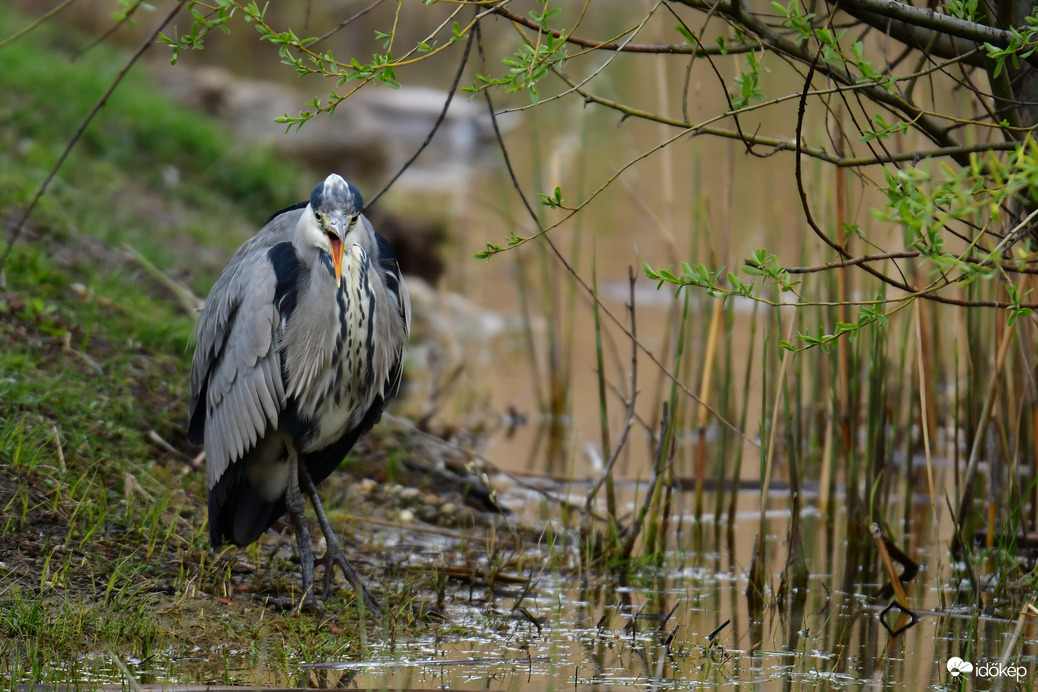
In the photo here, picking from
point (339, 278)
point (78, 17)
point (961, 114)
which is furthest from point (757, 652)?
point (78, 17)

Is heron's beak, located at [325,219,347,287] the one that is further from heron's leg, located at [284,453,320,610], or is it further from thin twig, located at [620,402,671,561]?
thin twig, located at [620,402,671,561]

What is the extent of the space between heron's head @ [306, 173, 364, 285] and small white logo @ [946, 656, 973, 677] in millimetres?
2028

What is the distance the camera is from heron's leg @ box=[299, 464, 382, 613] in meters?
3.51

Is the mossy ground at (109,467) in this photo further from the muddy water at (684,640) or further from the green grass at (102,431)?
the muddy water at (684,640)

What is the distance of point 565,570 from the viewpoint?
160 inches

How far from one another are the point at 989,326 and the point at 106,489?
3231 millimetres

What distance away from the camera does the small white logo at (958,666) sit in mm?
3072

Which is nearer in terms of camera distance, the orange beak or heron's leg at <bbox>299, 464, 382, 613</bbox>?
the orange beak

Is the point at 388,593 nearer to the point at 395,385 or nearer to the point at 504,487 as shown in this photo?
the point at 395,385

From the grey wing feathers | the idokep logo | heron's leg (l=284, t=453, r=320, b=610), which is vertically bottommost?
the idokep logo

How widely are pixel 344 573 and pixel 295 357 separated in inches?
27.1

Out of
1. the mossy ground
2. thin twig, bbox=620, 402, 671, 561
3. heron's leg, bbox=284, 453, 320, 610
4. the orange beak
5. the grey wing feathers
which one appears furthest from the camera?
thin twig, bbox=620, 402, 671, 561

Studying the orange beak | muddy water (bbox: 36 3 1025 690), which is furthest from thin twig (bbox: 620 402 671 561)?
the orange beak

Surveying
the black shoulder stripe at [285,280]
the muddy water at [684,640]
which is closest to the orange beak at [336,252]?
the black shoulder stripe at [285,280]
